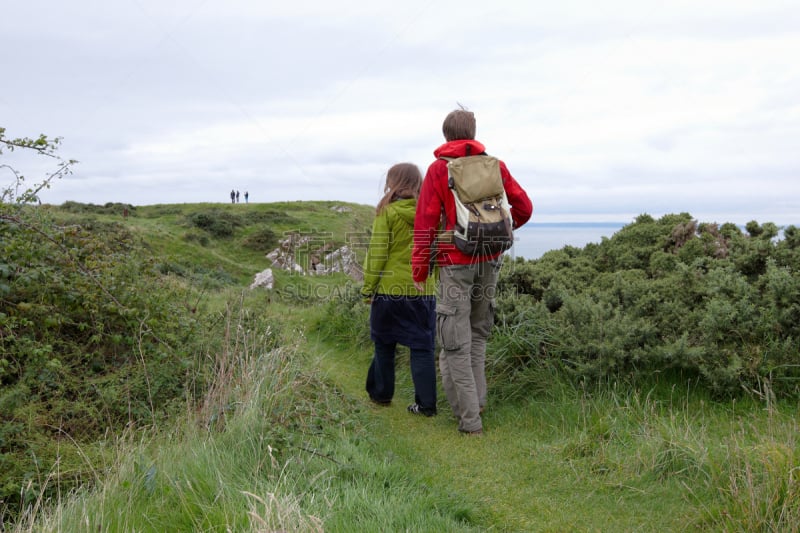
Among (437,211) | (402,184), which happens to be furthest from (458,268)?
(402,184)

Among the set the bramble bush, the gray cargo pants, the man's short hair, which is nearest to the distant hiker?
the gray cargo pants

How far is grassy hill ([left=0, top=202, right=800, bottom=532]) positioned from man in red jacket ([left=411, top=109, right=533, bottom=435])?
1.74 feet

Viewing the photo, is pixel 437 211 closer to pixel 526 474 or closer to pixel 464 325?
→ pixel 464 325

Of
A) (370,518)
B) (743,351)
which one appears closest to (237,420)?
(370,518)

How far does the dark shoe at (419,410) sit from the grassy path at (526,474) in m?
0.08

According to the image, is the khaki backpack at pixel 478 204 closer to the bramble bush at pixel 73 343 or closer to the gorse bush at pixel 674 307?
the gorse bush at pixel 674 307

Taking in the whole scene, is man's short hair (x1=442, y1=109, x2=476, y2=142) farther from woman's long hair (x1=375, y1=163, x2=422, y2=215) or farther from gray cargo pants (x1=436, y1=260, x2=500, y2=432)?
gray cargo pants (x1=436, y1=260, x2=500, y2=432)

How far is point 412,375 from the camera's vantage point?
604 cm

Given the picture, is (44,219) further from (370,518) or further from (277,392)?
(370,518)

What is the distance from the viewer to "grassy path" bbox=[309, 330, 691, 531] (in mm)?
3791

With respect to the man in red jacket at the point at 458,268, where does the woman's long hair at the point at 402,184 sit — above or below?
above

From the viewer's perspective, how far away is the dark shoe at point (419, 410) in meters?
5.93

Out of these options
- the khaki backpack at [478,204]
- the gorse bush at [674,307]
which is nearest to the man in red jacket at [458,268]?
the khaki backpack at [478,204]

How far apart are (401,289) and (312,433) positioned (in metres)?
1.75
